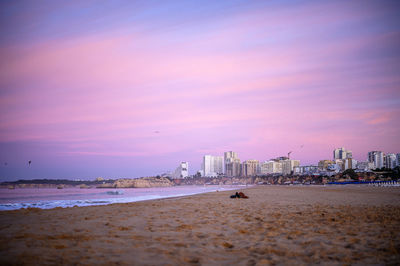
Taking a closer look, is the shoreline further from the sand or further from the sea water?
the sand

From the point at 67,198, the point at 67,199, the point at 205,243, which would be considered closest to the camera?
the point at 205,243

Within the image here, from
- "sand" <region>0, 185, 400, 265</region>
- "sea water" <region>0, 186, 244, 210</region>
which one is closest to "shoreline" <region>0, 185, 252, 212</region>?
"sea water" <region>0, 186, 244, 210</region>

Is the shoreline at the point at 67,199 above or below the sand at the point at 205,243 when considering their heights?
below

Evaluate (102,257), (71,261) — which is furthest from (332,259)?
(71,261)

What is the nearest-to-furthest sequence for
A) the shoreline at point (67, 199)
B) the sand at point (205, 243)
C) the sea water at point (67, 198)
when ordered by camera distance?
the sand at point (205, 243)
the shoreline at point (67, 199)
the sea water at point (67, 198)

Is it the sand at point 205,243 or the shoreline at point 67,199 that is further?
the shoreline at point 67,199

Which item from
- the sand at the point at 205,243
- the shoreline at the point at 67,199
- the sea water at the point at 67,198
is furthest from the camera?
the sea water at the point at 67,198

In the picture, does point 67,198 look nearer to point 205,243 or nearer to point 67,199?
point 67,199

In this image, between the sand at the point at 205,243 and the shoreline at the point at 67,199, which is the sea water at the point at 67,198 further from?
the sand at the point at 205,243

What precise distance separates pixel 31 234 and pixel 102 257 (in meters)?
3.56

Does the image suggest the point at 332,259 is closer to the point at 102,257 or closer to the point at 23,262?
the point at 102,257

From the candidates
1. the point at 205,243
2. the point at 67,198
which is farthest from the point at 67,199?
the point at 205,243

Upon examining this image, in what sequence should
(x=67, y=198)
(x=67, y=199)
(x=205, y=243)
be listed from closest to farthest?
1. (x=205, y=243)
2. (x=67, y=199)
3. (x=67, y=198)

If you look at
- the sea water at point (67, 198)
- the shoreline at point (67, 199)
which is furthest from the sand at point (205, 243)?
the sea water at point (67, 198)
